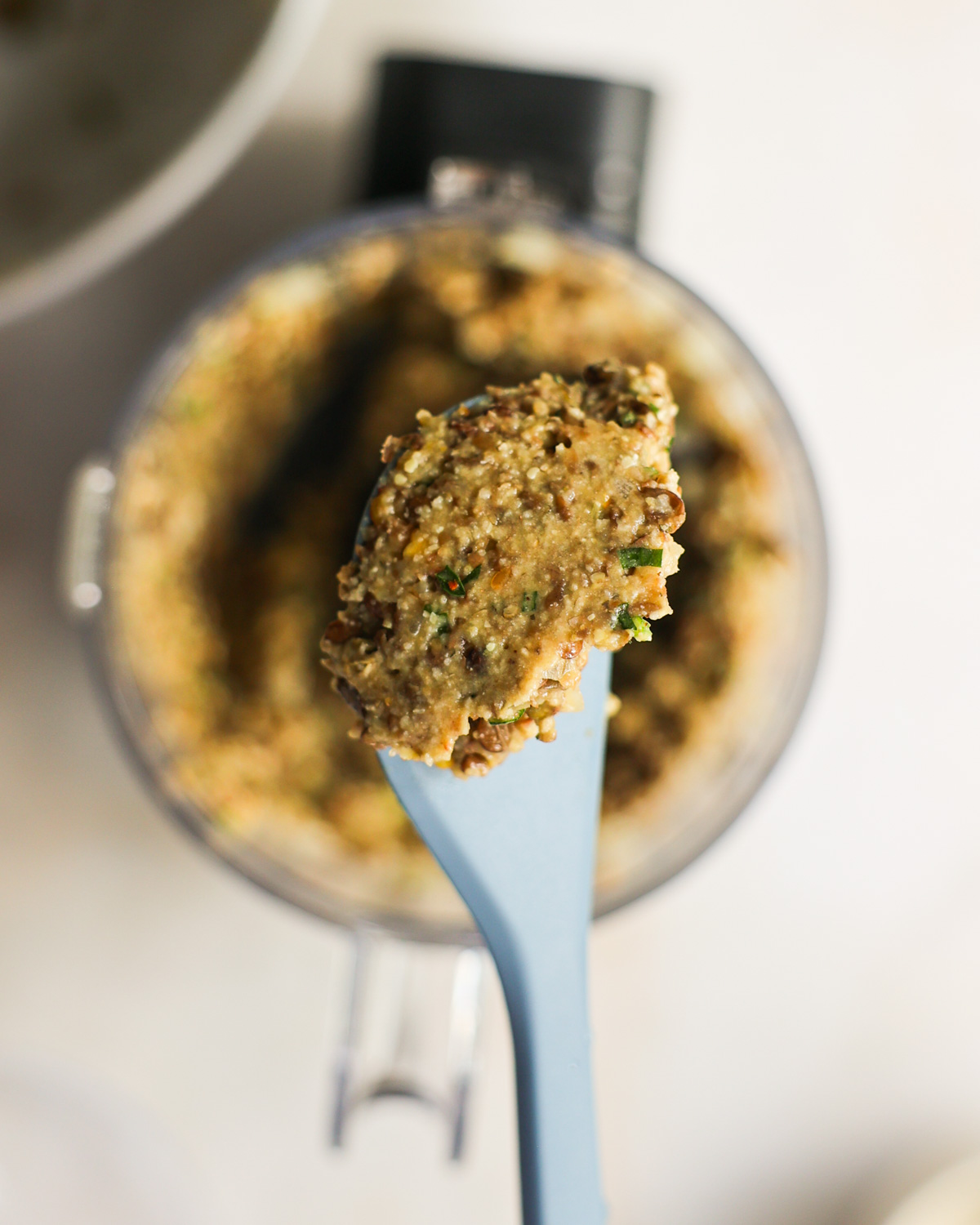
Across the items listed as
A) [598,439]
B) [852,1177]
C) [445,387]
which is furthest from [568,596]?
[852,1177]

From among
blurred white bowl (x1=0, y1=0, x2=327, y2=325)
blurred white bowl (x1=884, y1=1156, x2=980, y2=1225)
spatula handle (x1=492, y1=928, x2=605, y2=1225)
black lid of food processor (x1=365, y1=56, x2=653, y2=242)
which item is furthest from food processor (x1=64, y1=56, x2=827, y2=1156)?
blurred white bowl (x1=884, y1=1156, x2=980, y2=1225)

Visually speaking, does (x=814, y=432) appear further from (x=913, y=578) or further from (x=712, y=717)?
(x=712, y=717)

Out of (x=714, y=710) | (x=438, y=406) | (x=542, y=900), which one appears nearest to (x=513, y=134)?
(x=438, y=406)

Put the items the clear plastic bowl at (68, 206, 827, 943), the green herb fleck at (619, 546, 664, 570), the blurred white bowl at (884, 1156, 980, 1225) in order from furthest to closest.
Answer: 1. the blurred white bowl at (884, 1156, 980, 1225)
2. the clear plastic bowl at (68, 206, 827, 943)
3. the green herb fleck at (619, 546, 664, 570)

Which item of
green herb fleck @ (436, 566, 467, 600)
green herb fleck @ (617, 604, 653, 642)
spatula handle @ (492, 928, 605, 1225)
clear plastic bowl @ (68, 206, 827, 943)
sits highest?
clear plastic bowl @ (68, 206, 827, 943)

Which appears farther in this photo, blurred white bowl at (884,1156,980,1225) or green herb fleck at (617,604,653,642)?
blurred white bowl at (884,1156,980,1225)

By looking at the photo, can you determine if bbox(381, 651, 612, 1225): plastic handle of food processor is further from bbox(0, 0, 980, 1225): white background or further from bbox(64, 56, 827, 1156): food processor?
bbox(0, 0, 980, 1225): white background

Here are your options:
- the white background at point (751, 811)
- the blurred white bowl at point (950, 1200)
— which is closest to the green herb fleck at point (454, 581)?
the white background at point (751, 811)
